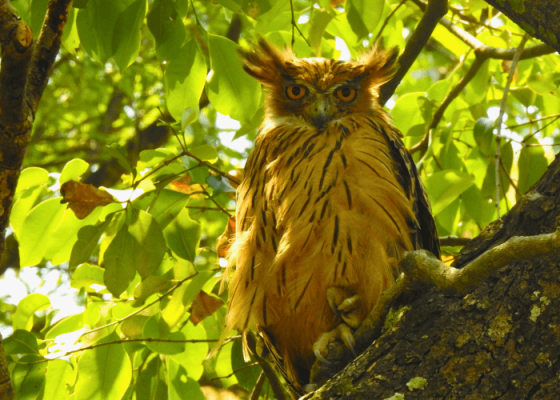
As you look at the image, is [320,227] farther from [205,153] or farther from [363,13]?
[363,13]

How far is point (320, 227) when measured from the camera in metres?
2.29

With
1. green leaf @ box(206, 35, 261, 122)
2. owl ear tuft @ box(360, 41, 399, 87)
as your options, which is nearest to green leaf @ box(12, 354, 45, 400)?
green leaf @ box(206, 35, 261, 122)

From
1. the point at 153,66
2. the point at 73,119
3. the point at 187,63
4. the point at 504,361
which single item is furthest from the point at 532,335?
the point at 73,119

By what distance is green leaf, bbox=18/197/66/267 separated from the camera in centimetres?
239

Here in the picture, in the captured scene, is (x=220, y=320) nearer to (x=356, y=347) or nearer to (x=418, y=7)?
(x=356, y=347)

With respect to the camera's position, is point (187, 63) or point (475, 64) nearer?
point (187, 63)

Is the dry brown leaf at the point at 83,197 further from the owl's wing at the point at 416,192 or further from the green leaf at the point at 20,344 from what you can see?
the owl's wing at the point at 416,192

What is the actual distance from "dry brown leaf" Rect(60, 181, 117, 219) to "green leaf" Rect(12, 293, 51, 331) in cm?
54

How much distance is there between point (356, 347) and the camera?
1.87 m

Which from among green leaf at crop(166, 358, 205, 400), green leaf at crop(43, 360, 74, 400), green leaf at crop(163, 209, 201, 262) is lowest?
green leaf at crop(166, 358, 205, 400)

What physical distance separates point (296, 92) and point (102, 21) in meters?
1.02

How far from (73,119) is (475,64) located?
3522mm

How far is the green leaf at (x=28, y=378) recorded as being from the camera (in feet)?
7.35

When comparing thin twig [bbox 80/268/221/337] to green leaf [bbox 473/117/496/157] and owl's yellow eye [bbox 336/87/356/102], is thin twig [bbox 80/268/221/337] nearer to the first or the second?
owl's yellow eye [bbox 336/87/356/102]
